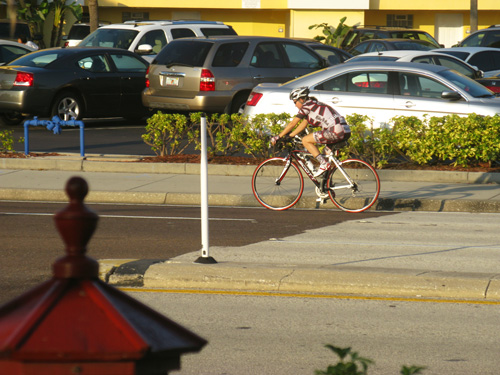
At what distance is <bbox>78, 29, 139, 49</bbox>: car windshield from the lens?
2423 centimetres

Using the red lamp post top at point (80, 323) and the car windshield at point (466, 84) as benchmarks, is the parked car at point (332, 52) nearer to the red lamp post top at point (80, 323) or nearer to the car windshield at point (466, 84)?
the car windshield at point (466, 84)

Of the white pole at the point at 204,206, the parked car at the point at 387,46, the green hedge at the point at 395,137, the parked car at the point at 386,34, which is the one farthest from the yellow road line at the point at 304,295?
the parked car at the point at 386,34

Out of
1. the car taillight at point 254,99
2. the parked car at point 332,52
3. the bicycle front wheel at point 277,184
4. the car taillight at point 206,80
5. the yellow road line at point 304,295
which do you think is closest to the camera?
the yellow road line at point 304,295

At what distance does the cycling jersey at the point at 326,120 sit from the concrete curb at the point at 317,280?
429cm

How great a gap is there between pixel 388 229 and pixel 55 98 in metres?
10.8

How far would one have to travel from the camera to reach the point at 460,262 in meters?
8.79

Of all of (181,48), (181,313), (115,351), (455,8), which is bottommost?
(181,313)

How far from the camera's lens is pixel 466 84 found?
15852 mm

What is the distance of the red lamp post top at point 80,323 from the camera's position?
1.70 metres

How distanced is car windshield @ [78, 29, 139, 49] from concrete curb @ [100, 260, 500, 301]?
16957mm

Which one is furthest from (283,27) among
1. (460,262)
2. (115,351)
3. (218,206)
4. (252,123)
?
(115,351)

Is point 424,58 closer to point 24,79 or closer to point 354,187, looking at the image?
point 24,79

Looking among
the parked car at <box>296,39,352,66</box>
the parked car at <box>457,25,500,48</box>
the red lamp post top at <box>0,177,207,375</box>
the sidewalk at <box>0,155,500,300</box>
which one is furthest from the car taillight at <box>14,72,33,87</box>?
the red lamp post top at <box>0,177,207,375</box>

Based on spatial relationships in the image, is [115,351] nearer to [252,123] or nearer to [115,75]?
[252,123]
